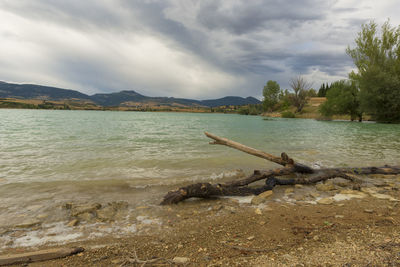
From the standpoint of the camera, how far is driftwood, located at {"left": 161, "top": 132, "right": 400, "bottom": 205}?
5.76 metres

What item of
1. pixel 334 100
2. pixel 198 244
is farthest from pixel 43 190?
pixel 334 100

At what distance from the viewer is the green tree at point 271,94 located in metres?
138

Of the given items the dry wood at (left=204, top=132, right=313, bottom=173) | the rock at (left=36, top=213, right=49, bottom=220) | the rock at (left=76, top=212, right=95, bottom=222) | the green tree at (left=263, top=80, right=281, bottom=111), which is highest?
the green tree at (left=263, top=80, right=281, bottom=111)

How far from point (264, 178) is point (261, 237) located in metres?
3.88

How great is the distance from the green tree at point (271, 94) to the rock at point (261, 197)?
5548 inches

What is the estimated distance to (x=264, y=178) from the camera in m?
7.44

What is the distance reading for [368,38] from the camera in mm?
46406

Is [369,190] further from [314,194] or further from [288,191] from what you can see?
[288,191]

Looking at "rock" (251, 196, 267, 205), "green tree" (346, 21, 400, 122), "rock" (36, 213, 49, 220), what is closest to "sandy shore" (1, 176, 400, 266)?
"rock" (251, 196, 267, 205)

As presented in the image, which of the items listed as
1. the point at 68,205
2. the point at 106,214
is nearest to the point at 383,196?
the point at 106,214

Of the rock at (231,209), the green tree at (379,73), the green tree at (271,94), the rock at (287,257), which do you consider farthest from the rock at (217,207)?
the green tree at (271,94)

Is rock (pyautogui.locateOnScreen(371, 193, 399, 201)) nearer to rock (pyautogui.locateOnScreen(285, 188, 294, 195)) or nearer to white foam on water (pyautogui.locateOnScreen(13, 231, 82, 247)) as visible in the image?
rock (pyautogui.locateOnScreen(285, 188, 294, 195))

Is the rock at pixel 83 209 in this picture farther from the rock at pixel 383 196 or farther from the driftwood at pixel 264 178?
the rock at pixel 383 196

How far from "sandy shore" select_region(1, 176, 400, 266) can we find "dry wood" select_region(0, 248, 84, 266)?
0.31 feet
